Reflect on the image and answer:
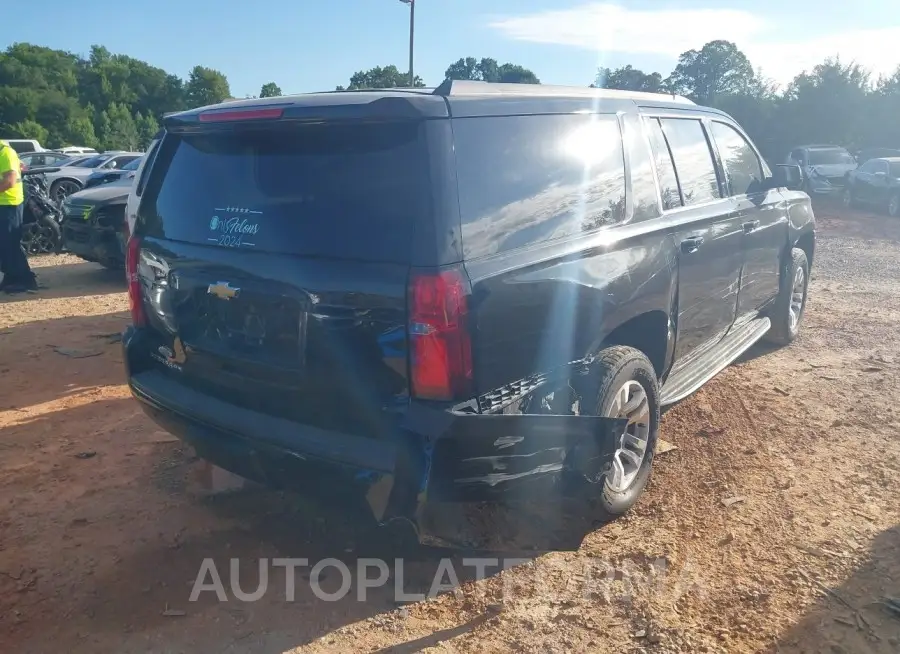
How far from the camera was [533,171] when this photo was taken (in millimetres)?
2875

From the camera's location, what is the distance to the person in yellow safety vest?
26.8 feet

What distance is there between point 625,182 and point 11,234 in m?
7.88

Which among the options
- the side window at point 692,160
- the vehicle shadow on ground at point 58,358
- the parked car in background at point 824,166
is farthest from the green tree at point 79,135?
the side window at point 692,160

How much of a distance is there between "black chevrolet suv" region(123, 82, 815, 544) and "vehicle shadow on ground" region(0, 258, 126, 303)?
618 centimetres

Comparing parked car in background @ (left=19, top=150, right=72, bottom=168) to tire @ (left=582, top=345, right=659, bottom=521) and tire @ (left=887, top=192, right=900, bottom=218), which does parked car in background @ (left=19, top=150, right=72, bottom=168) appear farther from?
tire @ (left=887, top=192, right=900, bottom=218)

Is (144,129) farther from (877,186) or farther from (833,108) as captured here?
(877,186)

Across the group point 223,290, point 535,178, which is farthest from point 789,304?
point 223,290

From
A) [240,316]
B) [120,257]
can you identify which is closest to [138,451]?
[240,316]

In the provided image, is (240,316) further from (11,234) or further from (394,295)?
(11,234)

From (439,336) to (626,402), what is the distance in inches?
55.4

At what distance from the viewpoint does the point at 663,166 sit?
3.83 meters

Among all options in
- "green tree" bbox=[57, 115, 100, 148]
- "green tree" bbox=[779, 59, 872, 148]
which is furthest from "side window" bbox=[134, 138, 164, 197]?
"green tree" bbox=[57, 115, 100, 148]

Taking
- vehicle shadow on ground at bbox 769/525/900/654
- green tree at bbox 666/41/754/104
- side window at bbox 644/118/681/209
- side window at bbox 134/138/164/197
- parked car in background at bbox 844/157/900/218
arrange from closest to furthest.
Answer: vehicle shadow on ground at bbox 769/525/900/654, side window at bbox 134/138/164/197, side window at bbox 644/118/681/209, parked car in background at bbox 844/157/900/218, green tree at bbox 666/41/754/104

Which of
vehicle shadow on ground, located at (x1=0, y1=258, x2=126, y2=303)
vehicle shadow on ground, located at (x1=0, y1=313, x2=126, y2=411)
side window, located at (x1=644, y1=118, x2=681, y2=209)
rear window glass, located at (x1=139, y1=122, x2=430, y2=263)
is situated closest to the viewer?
rear window glass, located at (x1=139, y1=122, x2=430, y2=263)
